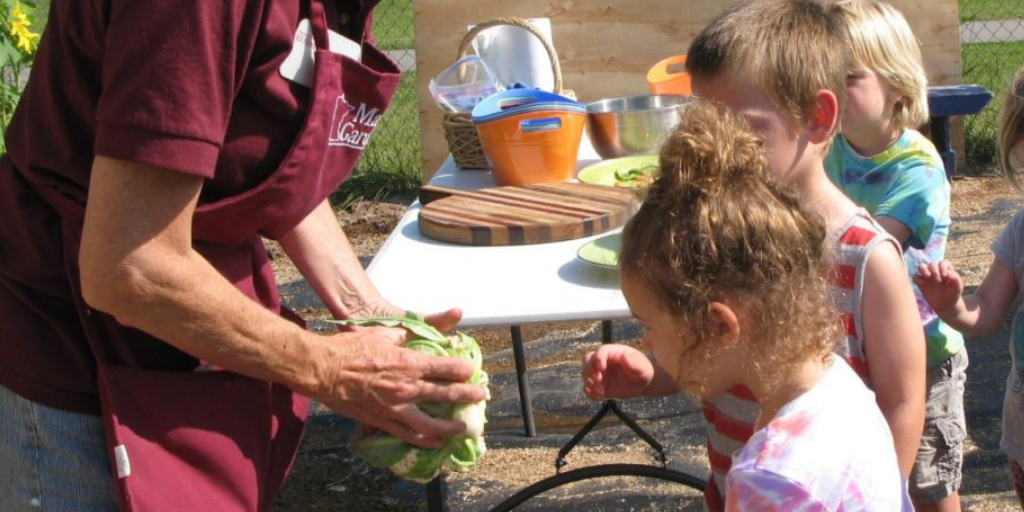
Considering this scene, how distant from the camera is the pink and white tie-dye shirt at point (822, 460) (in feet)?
4.84

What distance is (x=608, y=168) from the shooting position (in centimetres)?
322

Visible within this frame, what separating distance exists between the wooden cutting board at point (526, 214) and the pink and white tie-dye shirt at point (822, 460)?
3.67 ft

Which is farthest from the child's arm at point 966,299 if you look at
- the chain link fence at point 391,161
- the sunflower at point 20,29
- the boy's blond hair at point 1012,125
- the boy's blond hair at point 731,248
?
the chain link fence at point 391,161

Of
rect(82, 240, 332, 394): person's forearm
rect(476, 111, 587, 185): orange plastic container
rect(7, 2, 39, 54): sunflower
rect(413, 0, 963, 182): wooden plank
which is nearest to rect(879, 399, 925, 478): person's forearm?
rect(82, 240, 332, 394): person's forearm

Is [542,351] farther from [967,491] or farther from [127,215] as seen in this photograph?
[127,215]

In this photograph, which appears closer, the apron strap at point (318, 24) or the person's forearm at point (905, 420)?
the apron strap at point (318, 24)

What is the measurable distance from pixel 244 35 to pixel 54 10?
34cm

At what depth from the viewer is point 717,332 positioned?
153cm

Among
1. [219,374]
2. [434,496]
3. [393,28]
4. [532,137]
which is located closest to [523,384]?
[532,137]

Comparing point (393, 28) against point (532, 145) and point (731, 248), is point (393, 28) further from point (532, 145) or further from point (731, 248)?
point (731, 248)

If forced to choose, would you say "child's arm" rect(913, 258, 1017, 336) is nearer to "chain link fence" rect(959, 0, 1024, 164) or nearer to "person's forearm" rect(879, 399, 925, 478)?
"person's forearm" rect(879, 399, 925, 478)

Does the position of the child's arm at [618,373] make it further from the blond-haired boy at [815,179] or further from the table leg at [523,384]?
the table leg at [523,384]

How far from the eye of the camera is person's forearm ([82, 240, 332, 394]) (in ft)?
5.10

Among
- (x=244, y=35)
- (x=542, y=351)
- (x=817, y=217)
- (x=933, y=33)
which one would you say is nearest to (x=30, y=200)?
(x=244, y=35)
